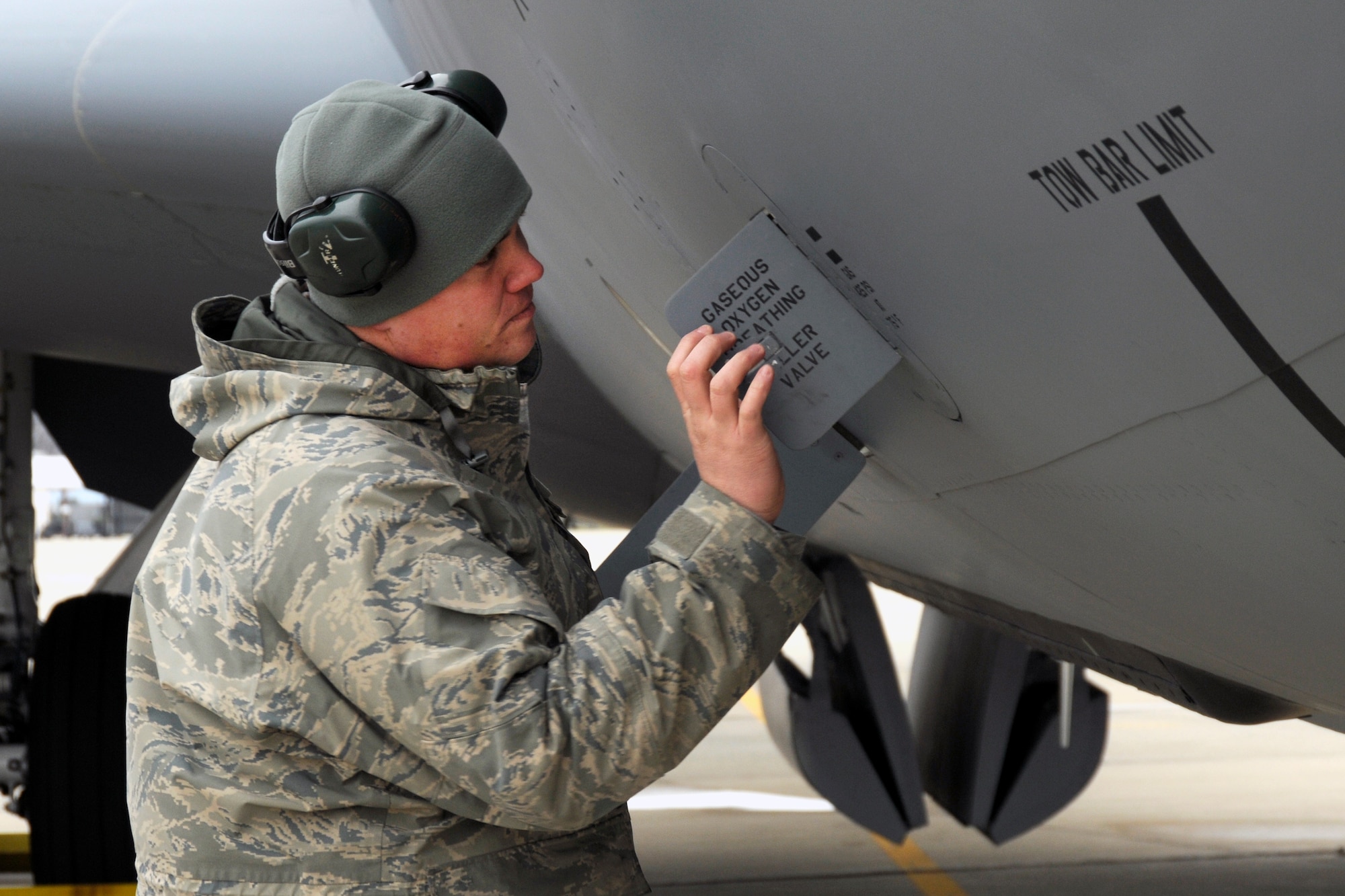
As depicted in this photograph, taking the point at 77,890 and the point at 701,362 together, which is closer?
the point at 701,362

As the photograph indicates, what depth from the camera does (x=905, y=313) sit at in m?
1.39

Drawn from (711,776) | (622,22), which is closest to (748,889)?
(711,776)

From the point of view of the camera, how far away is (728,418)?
4.52 feet

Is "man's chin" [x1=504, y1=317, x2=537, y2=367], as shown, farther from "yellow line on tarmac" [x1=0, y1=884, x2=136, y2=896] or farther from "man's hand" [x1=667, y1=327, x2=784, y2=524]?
"yellow line on tarmac" [x1=0, y1=884, x2=136, y2=896]

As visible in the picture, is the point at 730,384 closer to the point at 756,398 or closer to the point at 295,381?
the point at 756,398

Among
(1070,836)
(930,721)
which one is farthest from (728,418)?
(1070,836)

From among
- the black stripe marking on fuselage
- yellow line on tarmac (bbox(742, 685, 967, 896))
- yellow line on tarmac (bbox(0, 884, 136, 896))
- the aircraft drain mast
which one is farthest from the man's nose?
yellow line on tarmac (bbox(742, 685, 967, 896))

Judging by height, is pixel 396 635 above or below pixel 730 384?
below

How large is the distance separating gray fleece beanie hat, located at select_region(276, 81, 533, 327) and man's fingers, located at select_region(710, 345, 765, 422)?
297 millimetres

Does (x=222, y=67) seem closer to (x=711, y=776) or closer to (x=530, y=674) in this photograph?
(x=530, y=674)

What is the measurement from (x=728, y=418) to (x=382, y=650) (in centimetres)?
41

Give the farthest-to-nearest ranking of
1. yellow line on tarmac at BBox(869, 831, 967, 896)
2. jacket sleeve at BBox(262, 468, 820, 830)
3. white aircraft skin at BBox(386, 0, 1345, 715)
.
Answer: yellow line on tarmac at BBox(869, 831, 967, 896) < jacket sleeve at BBox(262, 468, 820, 830) < white aircraft skin at BBox(386, 0, 1345, 715)

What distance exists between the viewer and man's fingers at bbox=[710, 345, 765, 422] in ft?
4.47

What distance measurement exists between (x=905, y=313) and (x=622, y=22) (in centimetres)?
42
